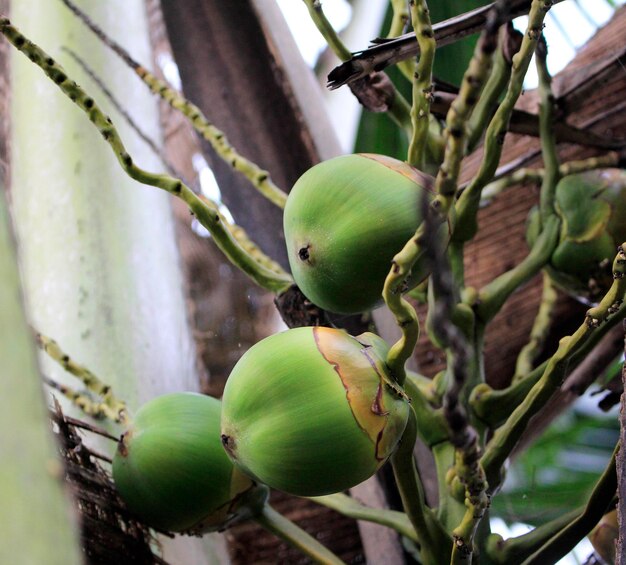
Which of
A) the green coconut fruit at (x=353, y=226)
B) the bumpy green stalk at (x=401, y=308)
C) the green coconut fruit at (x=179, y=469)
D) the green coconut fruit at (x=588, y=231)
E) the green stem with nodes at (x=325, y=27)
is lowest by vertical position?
the bumpy green stalk at (x=401, y=308)

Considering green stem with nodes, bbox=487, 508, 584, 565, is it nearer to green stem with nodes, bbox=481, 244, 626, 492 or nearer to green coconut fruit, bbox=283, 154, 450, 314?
green stem with nodes, bbox=481, 244, 626, 492

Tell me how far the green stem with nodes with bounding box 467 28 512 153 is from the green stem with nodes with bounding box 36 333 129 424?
37cm

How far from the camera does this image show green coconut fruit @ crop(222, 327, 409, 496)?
1.88 ft

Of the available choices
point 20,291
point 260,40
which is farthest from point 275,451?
point 260,40

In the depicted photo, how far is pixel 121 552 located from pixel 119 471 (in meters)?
0.10

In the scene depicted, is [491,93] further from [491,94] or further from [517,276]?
[517,276]

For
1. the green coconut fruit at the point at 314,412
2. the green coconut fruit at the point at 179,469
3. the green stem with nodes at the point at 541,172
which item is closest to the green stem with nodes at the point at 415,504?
the green coconut fruit at the point at 314,412

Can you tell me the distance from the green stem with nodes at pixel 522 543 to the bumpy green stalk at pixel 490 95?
314 millimetres

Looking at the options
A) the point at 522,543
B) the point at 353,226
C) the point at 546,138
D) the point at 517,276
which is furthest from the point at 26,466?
the point at 546,138

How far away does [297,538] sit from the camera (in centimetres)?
75

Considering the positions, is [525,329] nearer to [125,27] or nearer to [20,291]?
[125,27]

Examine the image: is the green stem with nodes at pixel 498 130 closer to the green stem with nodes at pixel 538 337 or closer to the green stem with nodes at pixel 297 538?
the green stem with nodes at pixel 538 337

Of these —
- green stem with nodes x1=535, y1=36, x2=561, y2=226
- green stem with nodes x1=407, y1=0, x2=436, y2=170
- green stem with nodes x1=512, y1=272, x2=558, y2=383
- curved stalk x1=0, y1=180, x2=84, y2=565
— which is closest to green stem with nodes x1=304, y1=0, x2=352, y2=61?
green stem with nodes x1=407, y1=0, x2=436, y2=170

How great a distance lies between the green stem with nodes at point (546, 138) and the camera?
85 centimetres
